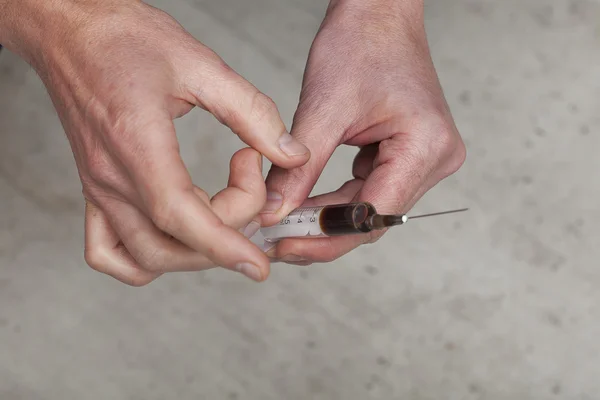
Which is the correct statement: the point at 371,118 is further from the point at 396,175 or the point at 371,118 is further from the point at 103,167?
the point at 103,167

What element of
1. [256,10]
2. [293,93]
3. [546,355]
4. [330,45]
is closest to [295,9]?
[256,10]

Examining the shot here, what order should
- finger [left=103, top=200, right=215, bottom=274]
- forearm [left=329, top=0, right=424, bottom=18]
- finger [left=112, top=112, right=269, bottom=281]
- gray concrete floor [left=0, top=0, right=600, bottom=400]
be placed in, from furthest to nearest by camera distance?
1. gray concrete floor [left=0, top=0, right=600, bottom=400]
2. forearm [left=329, top=0, right=424, bottom=18]
3. finger [left=103, top=200, right=215, bottom=274]
4. finger [left=112, top=112, right=269, bottom=281]

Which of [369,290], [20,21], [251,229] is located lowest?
[369,290]

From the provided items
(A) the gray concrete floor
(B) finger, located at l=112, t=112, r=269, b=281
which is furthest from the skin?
(A) the gray concrete floor

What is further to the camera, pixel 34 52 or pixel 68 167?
pixel 68 167

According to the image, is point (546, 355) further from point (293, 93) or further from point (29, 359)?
point (29, 359)

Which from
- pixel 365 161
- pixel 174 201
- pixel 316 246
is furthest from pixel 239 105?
pixel 365 161

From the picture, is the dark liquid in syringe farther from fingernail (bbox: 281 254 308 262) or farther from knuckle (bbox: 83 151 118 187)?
knuckle (bbox: 83 151 118 187)

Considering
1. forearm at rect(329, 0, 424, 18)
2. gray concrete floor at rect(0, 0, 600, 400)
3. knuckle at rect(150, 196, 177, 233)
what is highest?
forearm at rect(329, 0, 424, 18)
